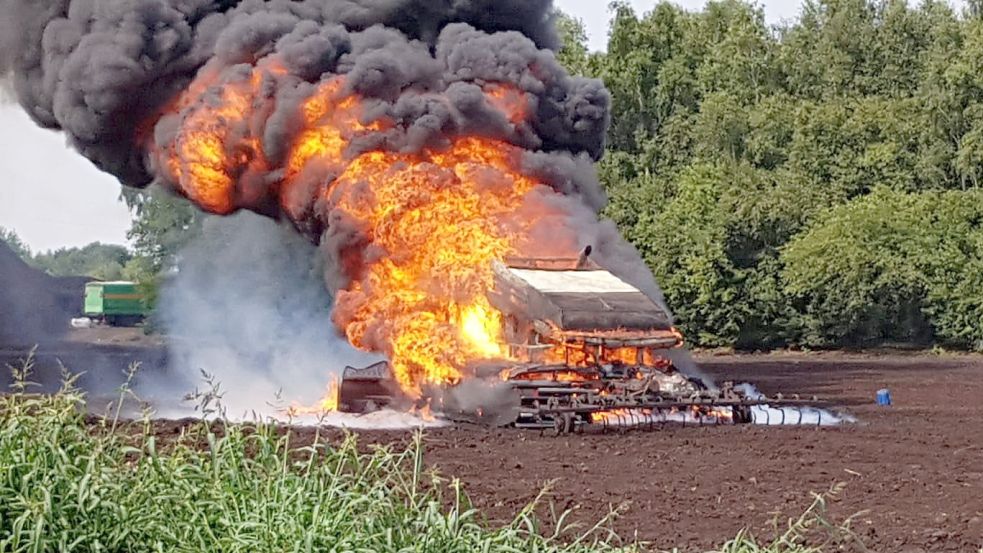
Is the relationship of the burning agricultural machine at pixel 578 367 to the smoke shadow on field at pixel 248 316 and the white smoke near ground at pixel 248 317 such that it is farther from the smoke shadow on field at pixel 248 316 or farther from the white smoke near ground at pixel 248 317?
the smoke shadow on field at pixel 248 316

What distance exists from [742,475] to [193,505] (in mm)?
9585

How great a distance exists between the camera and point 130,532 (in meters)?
8.37

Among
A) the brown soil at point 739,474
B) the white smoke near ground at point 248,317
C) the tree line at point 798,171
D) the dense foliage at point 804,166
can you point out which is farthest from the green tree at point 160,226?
the brown soil at point 739,474

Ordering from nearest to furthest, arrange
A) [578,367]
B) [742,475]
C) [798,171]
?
1. [742,475]
2. [578,367]
3. [798,171]

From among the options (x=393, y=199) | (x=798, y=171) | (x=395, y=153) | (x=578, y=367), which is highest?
(x=798, y=171)

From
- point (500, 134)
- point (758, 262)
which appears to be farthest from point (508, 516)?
point (758, 262)

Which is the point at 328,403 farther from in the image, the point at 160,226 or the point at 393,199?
the point at 160,226

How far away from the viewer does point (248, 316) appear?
1577 inches

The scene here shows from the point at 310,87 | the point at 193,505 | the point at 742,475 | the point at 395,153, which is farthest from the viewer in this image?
the point at 310,87

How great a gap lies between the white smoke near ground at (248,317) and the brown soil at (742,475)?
35.7ft

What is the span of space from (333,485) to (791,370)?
3533 centimetres

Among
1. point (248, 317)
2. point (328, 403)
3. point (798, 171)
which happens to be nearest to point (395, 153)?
point (328, 403)

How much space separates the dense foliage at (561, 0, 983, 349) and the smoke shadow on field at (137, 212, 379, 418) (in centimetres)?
1743

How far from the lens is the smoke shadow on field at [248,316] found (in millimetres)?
33062
